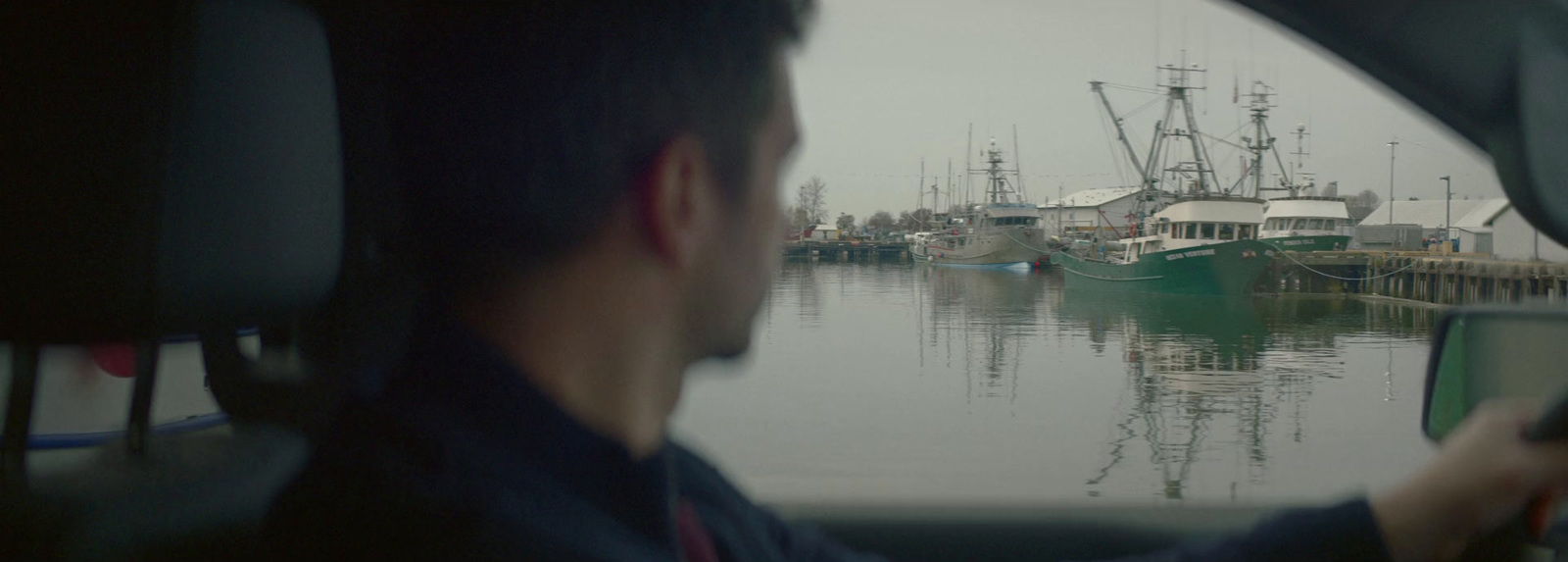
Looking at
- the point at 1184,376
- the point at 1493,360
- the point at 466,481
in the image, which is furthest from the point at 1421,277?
the point at 1184,376

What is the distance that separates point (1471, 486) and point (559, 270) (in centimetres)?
100

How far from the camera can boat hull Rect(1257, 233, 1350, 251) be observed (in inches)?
94.8

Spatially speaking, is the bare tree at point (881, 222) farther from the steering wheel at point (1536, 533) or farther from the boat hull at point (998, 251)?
the steering wheel at point (1536, 533)

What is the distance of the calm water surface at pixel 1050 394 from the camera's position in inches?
99.7

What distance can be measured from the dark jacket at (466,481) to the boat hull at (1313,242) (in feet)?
6.34

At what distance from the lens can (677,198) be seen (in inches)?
36.4

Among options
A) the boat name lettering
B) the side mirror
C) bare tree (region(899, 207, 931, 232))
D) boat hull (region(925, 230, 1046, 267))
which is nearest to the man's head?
the side mirror

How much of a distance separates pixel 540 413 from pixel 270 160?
707 millimetres

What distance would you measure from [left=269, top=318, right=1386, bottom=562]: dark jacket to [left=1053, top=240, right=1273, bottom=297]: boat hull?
226 centimetres

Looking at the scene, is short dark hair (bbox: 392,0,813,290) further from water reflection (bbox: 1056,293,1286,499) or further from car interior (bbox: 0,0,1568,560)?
water reflection (bbox: 1056,293,1286,499)

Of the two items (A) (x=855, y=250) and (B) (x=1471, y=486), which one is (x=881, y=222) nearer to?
(A) (x=855, y=250)

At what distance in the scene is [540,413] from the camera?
83 cm

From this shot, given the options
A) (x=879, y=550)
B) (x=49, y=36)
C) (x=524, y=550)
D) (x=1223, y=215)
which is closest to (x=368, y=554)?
(x=524, y=550)

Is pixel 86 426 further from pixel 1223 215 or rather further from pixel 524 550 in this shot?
pixel 1223 215
